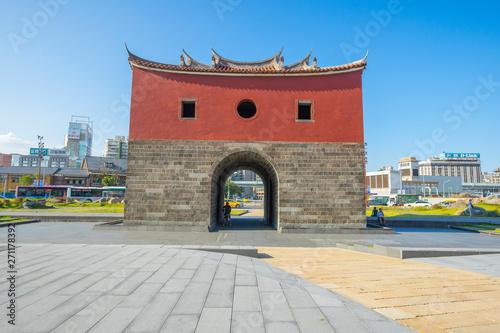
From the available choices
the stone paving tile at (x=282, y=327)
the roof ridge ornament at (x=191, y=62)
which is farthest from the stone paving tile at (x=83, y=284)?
the roof ridge ornament at (x=191, y=62)

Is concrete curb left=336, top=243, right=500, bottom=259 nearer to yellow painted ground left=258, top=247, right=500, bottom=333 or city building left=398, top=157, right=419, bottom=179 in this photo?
yellow painted ground left=258, top=247, right=500, bottom=333

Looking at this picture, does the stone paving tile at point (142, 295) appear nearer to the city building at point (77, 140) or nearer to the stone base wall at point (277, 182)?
the stone base wall at point (277, 182)

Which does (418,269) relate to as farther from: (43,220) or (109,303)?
(43,220)

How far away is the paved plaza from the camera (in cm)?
296

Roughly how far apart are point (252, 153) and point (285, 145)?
5.91ft

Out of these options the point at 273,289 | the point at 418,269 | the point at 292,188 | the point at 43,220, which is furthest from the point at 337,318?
the point at 43,220

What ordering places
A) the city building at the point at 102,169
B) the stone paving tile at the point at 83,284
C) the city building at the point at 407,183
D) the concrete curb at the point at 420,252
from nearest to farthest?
1. the stone paving tile at the point at 83,284
2. the concrete curb at the point at 420,252
3. the city building at the point at 102,169
4. the city building at the point at 407,183

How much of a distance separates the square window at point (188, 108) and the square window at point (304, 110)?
545 cm

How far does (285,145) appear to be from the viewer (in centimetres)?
1357

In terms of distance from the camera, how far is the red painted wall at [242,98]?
44.7ft

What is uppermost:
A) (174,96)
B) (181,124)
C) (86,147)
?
(86,147)

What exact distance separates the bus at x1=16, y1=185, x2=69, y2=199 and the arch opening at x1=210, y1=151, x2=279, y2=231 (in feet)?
108

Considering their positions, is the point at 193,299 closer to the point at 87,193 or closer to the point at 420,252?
the point at 420,252

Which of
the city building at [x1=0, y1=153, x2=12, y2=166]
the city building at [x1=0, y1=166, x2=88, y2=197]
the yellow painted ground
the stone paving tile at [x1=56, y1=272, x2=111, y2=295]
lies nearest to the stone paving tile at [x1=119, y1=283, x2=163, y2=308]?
the stone paving tile at [x1=56, y1=272, x2=111, y2=295]
